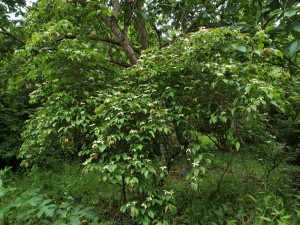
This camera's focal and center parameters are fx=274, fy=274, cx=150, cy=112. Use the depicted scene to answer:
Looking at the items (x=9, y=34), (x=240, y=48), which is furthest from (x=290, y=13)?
(x=9, y=34)

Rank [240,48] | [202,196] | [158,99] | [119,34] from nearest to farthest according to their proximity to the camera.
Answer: [240,48]
[158,99]
[202,196]
[119,34]

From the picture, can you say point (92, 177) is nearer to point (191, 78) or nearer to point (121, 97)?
point (121, 97)

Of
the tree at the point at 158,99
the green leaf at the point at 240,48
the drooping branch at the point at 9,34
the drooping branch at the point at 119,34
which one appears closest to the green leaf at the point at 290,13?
the tree at the point at 158,99

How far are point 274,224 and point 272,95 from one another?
5.07ft

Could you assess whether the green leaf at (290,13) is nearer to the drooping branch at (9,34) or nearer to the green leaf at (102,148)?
the green leaf at (102,148)

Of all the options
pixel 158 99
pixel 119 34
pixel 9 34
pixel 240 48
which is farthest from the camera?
pixel 9 34

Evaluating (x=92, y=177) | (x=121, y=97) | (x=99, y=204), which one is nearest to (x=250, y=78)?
(x=121, y=97)

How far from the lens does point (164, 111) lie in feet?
9.13

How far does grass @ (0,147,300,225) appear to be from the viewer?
10.4ft

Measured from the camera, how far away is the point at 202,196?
374 centimetres

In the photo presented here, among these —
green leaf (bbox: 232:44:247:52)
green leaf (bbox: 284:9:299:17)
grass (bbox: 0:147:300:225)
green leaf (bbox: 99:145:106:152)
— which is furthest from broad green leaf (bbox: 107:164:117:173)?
green leaf (bbox: 284:9:299:17)

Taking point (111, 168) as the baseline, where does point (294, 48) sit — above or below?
above

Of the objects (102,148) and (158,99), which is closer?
(102,148)

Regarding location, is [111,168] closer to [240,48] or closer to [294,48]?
[240,48]
